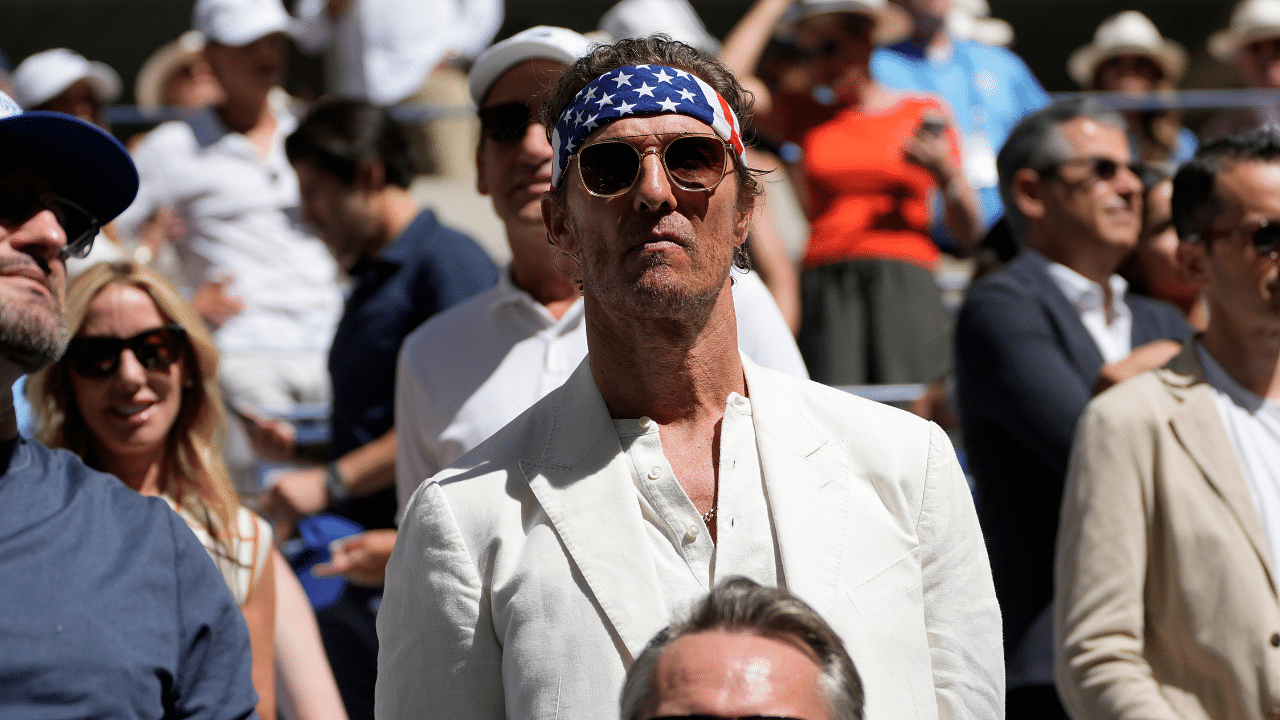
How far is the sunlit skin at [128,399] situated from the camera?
343 cm

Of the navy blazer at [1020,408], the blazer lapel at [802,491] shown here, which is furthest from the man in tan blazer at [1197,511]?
the blazer lapel at [802,491]

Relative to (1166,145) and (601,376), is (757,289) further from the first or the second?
(1166,145)

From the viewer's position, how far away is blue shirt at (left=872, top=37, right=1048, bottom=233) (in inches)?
246

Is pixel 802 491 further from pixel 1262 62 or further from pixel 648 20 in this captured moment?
pixel 1262 62

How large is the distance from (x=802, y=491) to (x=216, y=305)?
13.5ft

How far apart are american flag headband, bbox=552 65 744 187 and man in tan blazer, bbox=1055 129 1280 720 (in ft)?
4.28

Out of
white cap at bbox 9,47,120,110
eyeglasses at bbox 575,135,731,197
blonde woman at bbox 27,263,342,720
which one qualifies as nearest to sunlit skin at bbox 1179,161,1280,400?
eyeglasses at bbox 575,135,731,197

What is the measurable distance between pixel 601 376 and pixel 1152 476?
4.62 feet

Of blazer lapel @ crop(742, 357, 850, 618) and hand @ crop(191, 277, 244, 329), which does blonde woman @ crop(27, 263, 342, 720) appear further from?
hand @ crop(191, 277, 244, 329)

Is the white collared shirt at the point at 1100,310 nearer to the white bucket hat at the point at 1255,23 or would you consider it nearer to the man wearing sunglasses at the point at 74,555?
the man wearing sunglasses at the point at 74,555

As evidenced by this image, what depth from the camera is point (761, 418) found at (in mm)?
2412

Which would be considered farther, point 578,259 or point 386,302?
point 386,302

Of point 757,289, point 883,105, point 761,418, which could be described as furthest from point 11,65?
point 761,418

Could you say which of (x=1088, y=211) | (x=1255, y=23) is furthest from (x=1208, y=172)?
(x=1255, y=23)
